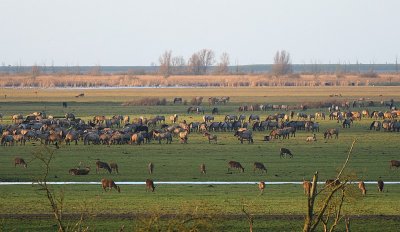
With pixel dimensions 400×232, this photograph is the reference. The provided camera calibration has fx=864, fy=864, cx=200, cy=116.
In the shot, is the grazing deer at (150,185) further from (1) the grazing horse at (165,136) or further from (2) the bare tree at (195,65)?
(2) the bare tree at (195,65)

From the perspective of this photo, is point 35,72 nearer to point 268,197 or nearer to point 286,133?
point 286,133

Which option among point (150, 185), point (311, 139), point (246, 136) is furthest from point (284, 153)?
point (150, 185)

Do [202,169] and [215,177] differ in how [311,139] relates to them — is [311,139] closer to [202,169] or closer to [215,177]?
[202,169]

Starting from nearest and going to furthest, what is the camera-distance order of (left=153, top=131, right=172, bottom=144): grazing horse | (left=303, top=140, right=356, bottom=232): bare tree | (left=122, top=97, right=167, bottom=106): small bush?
1. (left=303, top=140, right=356, bottom=232): bare tree
2. (left=153, top=131, right=172, bottom=144): grazing horse
3. (left=122, top=97, right=167, bottom=106): small bush

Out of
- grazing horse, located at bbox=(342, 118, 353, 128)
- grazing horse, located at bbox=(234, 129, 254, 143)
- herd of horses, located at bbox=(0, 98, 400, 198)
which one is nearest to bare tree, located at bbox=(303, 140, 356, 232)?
herd of horses, located at bbox=(0, 98, 400, 198)

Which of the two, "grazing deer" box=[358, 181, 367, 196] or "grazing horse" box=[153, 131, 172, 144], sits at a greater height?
"grazing deer" box=[358, 181, 367, 196]

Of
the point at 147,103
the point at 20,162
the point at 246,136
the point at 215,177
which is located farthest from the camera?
the point at 147,103

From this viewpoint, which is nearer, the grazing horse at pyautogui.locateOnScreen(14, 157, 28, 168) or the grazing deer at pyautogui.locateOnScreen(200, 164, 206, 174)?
the grazing deer at pyautogui.locateOnScreen(200, 164, 206, 174)

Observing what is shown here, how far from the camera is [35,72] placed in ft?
568

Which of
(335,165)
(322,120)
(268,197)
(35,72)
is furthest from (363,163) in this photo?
(35,72)

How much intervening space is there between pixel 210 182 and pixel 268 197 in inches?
181

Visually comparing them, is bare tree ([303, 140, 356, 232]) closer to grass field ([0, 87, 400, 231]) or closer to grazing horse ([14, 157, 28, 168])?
grass field ([0, 87, 400, 231])

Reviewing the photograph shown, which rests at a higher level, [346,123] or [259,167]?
[259,167]

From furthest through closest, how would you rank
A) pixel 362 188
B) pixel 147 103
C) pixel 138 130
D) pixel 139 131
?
pixel 147 103
pixel 138 130
pixel 139 131
pixel 362 188
